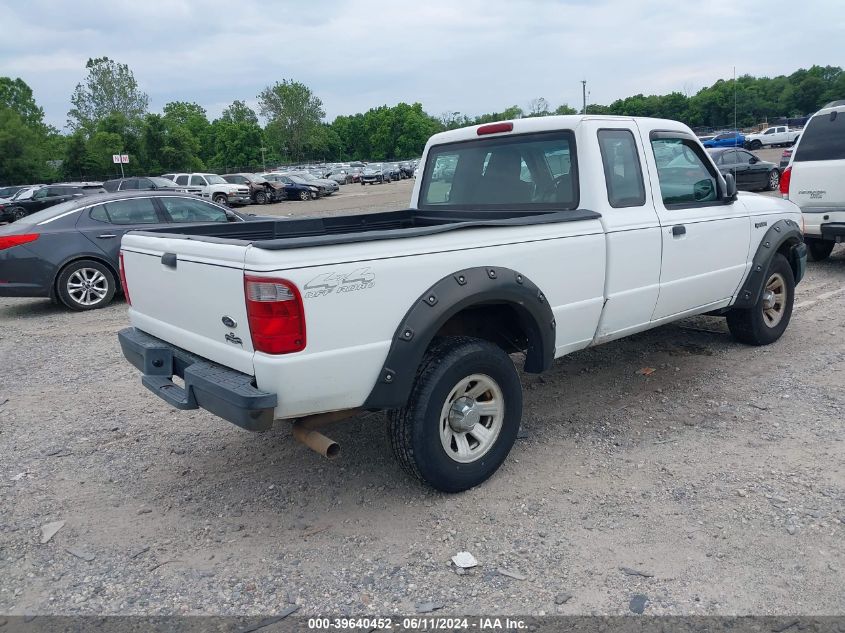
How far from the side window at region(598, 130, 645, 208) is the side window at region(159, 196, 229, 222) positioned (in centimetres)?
675

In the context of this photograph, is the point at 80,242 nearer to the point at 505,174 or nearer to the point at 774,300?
the point at 505,174

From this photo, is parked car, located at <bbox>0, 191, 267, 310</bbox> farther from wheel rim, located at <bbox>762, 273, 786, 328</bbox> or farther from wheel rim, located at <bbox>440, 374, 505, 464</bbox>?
wheel rim, located at <bbox>762, 273, 786, 328</bbox>

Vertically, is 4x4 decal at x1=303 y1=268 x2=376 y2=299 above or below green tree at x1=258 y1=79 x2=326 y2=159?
below

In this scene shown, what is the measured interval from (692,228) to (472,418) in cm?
238

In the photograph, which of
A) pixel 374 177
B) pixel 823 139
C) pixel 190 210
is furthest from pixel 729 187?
pixel 374 177

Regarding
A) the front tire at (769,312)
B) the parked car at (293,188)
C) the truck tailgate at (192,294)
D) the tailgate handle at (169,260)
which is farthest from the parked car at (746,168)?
the parked car at (293,188)

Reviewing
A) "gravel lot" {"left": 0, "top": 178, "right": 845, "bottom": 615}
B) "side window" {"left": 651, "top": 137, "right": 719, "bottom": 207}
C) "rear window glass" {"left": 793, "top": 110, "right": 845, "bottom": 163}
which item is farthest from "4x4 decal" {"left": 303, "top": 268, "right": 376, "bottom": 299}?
"rear window glass" {"left": 793, "top": 110, "right": 845, "bottom": 163}

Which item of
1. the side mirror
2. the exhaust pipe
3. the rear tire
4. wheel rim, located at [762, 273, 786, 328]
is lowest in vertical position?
the rear tire

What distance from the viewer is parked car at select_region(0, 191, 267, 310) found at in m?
8.60

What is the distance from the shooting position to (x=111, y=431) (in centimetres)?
497

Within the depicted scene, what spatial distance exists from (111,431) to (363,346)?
2.73 metres

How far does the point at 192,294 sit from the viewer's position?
354cm

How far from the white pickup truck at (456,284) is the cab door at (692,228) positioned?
0.02 metres

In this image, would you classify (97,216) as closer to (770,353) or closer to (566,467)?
(566,467)
